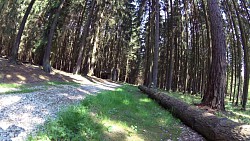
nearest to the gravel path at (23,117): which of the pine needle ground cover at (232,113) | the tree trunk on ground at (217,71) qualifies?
the pine needle ground cover at (232,113)

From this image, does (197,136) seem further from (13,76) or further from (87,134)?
(13,76)

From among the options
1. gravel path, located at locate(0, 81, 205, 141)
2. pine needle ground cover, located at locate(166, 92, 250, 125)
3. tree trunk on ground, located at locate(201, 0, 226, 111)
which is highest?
tree trunk on ground, located at locate(201, 0, 226, 111)

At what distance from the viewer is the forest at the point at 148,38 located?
17922 millimetres

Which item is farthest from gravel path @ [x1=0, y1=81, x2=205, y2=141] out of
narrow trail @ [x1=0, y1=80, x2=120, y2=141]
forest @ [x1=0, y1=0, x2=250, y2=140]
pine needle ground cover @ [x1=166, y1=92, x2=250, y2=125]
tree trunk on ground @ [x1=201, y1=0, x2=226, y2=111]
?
forest @ [x1=0, y1=0, x2=250, y2=140]

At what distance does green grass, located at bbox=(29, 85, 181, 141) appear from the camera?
185 inches

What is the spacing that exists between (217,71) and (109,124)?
5.50 meters

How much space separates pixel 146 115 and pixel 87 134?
3.67 m

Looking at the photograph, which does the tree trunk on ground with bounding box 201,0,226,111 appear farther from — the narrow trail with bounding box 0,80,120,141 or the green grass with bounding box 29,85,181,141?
the narrow trail with bounding box 0,80,120,141

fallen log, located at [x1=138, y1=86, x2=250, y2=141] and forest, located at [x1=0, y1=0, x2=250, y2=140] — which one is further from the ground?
forest, located at [x1=0, y1=0, x2=250, y2=140]

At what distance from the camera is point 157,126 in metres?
7.25

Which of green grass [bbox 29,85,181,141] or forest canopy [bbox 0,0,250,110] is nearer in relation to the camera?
green grass [bbox 29,85,181,141]

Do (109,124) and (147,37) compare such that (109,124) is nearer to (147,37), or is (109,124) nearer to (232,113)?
(232,113)

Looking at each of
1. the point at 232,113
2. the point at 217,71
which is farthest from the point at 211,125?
the point at 232,113

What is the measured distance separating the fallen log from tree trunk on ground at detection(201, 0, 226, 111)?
1.65 meters
